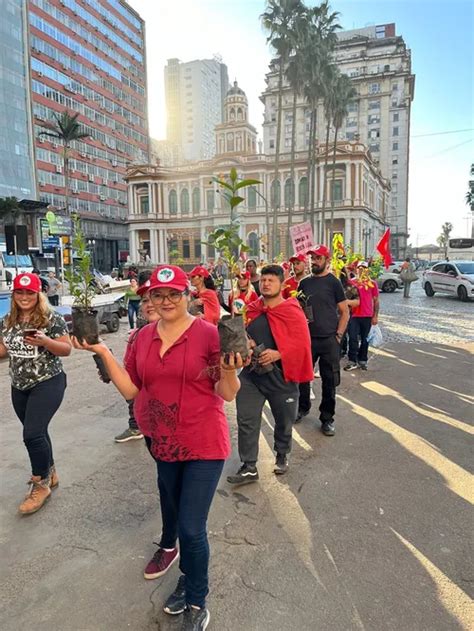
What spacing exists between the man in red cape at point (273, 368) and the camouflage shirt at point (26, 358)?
1.55m

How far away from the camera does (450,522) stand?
3.22m

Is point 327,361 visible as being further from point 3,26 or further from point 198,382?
point 3,26

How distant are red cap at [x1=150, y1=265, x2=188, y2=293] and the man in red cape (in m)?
1.57

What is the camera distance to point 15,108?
53.6 meters

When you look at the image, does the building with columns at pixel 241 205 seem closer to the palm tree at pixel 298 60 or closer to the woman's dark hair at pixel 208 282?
the palm tree at pixel 298 60

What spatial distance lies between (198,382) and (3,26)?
6607 cm

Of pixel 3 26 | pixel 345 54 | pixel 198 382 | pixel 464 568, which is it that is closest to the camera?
pixel 198 382

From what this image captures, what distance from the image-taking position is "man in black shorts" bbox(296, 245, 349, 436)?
4961 mm

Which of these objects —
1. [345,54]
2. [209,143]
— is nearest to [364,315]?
[345,54]

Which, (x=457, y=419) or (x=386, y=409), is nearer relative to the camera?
(x=457, y=419)

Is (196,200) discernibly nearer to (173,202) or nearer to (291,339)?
(173,202)

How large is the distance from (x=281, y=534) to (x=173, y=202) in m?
69.3

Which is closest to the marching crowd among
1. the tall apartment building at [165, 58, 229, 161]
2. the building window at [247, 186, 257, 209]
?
the building window at [247, 186, 257, 209]

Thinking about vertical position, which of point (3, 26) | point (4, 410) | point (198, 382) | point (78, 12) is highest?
point (78, 12)
